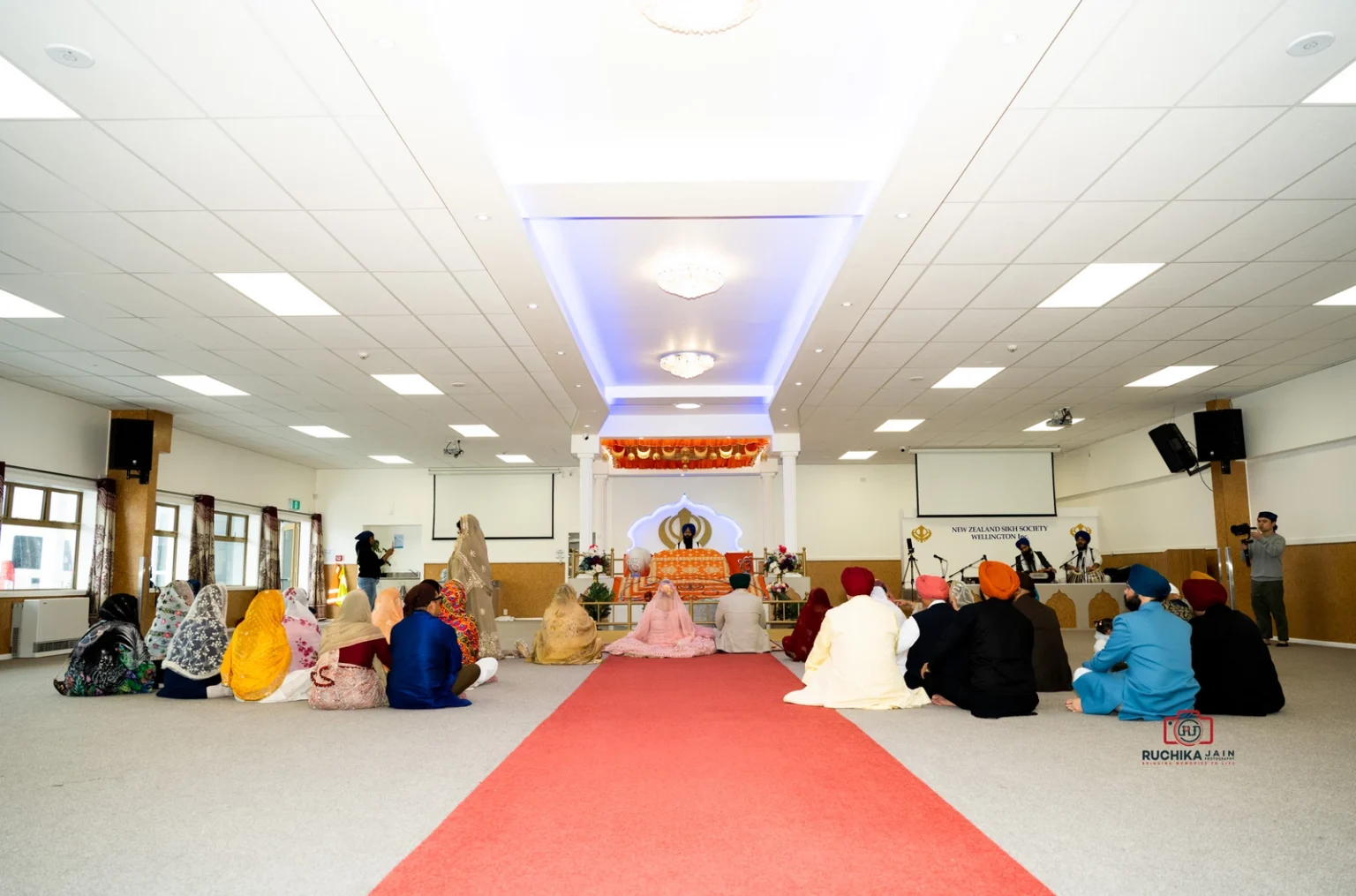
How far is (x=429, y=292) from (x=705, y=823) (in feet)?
18.3

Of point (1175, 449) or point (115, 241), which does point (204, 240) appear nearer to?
point (115, 241)

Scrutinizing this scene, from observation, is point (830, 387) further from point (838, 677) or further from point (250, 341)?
point (250, 341)

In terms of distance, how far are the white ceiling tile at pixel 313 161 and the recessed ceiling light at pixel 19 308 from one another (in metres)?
3.88

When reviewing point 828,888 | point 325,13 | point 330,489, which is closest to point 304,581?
point 330,489

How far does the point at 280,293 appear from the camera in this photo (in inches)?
302

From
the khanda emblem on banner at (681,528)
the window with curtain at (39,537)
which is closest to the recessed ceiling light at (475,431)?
the khanda emblem on banner at (681,528)

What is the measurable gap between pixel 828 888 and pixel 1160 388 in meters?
10.9

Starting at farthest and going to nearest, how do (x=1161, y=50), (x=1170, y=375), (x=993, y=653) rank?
(x=1170, y=375), (x=993, y=653), (x=1161, y=50)

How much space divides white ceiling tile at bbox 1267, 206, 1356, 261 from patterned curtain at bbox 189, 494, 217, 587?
15.0 m

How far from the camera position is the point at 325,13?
12.9ft

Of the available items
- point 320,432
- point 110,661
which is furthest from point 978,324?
point 320,432

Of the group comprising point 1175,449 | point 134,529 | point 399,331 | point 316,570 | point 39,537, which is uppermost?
point 399,331

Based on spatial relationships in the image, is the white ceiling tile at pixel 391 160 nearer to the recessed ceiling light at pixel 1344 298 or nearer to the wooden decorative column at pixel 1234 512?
the recessed ceiling light at pixel 1344 298

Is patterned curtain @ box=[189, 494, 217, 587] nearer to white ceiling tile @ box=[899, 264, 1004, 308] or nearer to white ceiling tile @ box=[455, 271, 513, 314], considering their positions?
white ceiling tile @ box=[455, 271, 513, 314]
